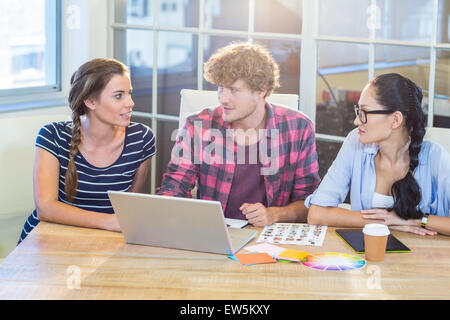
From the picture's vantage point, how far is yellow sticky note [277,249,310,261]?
1.78 m

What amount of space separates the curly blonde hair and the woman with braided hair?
1.24ft

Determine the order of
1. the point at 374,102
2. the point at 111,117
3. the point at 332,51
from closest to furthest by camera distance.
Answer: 1. the point at 374,102
2. the point at 111,117
3. the point at 332,51

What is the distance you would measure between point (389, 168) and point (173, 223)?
886 millimetres

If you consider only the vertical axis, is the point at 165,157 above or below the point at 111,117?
below

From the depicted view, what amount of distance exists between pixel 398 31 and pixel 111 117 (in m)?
1.29

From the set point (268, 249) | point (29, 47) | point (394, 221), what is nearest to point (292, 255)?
point (268, 249)

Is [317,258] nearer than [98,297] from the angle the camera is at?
No

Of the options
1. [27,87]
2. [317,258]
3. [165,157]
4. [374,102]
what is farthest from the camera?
[165,157]

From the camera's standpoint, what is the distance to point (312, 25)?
2.95 metres

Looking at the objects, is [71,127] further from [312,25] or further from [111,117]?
[312,25]

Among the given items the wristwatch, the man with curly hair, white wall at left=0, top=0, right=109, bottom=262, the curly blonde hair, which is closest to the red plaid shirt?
the man with curly hair

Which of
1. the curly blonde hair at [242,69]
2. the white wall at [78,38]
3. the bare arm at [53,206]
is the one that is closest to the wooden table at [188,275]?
the bare arm at [53,206]

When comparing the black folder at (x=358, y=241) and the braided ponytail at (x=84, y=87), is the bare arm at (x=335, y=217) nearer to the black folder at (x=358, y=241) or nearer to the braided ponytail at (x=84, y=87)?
the black folder at (x=358, y=241)

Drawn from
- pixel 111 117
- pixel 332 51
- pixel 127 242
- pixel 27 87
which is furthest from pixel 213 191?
pixel 27 87
